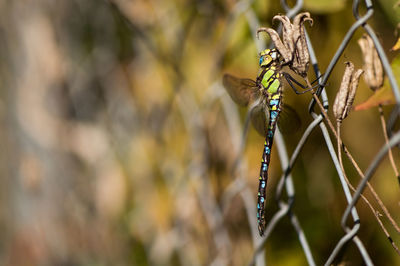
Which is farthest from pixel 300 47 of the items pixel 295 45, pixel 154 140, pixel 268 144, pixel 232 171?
pixel 154 140

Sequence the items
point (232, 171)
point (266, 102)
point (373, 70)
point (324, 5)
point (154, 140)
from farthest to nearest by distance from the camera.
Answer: point (154, 140), point (232, 171), point (324, 5), point (266, 102), point (373, 70)

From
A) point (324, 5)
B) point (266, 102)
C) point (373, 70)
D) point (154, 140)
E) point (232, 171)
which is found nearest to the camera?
point (373, 70)

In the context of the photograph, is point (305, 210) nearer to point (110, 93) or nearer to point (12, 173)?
point (110, 93)

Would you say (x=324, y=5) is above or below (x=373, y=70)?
above

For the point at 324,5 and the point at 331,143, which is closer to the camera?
the point at 331,143

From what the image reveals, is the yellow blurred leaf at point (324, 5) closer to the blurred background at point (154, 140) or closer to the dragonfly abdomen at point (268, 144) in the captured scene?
the blurred background at point (154, 140)

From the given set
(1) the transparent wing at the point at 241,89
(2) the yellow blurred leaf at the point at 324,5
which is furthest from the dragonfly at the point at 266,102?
(2) the yellow blurred leaf at the point at 324,5

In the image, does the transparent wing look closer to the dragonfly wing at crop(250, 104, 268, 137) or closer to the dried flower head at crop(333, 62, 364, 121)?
the dragonfly wing at crop(250, 104, 268, 137)

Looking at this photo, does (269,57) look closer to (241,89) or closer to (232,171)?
(241,89)
